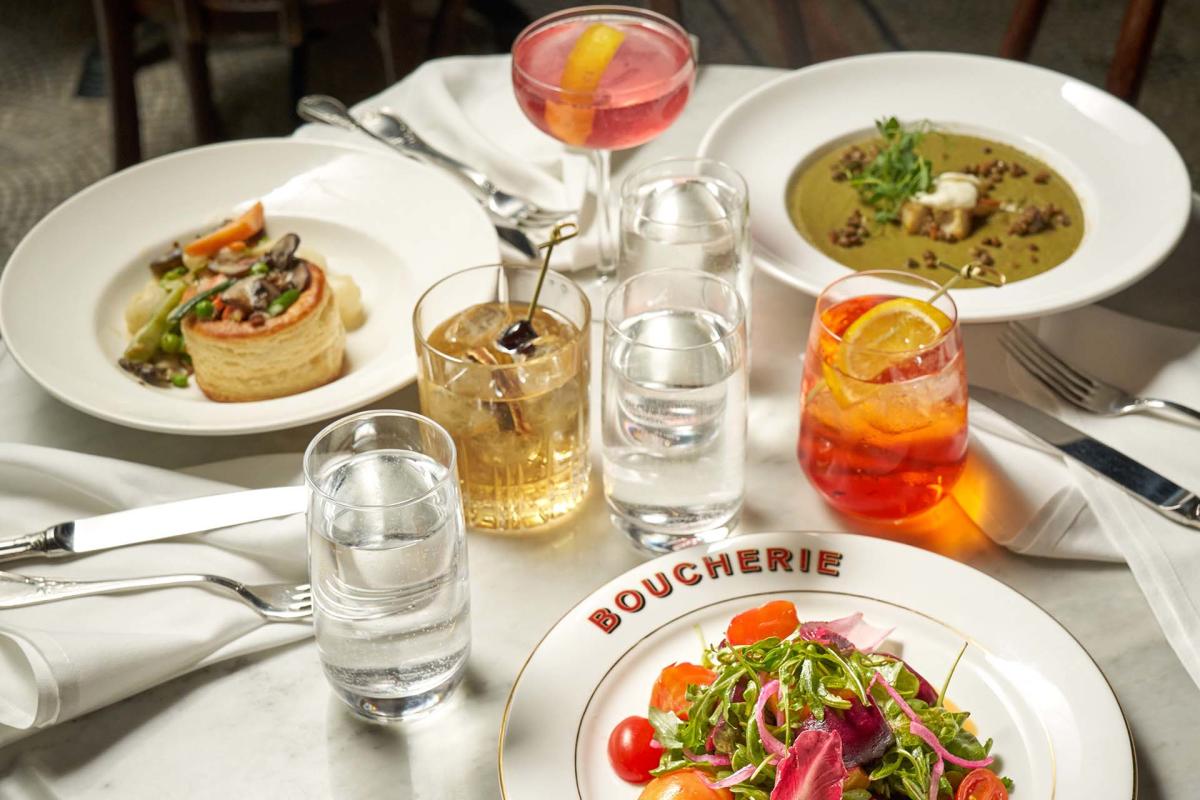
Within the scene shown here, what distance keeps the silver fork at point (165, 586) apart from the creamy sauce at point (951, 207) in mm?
859

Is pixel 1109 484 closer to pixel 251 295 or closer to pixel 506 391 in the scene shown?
pixel 506 391

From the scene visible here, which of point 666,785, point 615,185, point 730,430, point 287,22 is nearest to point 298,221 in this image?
point 615,185

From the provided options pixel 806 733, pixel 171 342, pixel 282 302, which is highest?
pixel 806 733

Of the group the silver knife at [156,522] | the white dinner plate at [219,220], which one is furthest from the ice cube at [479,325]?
the silver knife at [156,522]

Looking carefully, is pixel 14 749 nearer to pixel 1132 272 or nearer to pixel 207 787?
pixel 207 787

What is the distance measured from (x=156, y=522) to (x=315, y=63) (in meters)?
3.46

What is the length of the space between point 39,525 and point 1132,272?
4.20 feet

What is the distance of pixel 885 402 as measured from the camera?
1.27 m

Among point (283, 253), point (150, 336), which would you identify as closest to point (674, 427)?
point (283, 253)

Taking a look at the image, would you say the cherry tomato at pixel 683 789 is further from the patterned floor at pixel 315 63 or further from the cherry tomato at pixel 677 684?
the patterned floor at pixel 315 63

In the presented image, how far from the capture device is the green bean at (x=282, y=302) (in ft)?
5.08

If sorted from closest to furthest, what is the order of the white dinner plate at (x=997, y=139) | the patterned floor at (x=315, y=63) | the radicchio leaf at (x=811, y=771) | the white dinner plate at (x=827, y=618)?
the radicchio leaf at (x=811, y=771) < the white dinner plate at (x=827, y=618) < the white dinner plate at (x=997, y=139) < the patterned floor at (x=315, y=63)

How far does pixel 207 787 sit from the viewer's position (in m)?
1.12

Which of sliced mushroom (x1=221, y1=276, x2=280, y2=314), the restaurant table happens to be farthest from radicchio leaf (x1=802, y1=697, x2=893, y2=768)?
sliced mushroom (x1=221, y1=276, x2=280, y2=314)
